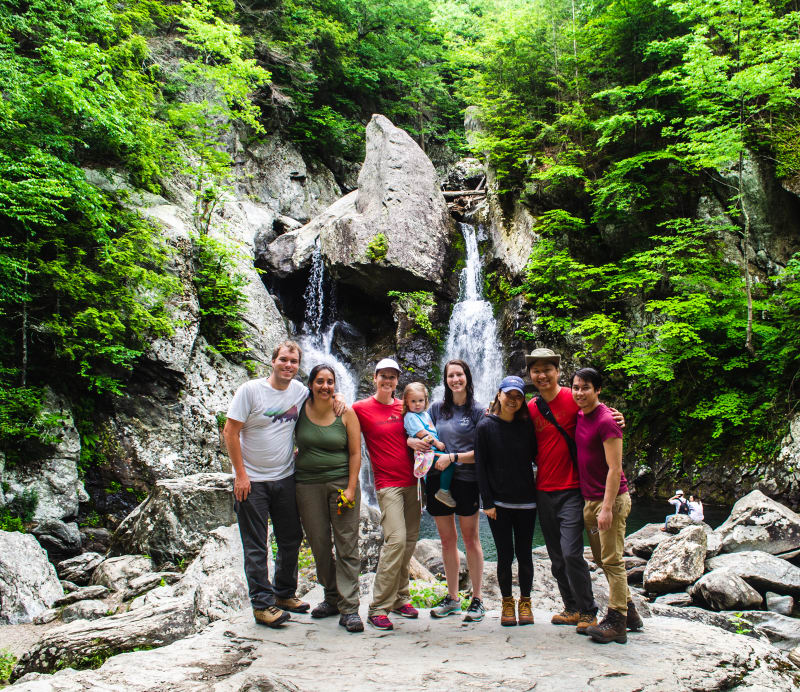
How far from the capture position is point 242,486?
374 cm

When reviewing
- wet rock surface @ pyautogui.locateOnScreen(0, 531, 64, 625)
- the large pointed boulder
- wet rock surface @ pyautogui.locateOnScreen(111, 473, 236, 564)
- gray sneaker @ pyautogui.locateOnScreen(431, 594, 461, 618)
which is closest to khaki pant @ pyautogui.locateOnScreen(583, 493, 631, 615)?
gray sneaker @ pyautogui.locateOnScreen(431, 594, 461, 618)

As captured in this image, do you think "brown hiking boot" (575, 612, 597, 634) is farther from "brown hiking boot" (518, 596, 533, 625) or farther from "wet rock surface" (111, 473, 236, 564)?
"wet rock surface" (111, 473, 236, 564)

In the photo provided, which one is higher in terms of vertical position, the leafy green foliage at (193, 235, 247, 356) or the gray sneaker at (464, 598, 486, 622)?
the leafy green foliage at (193, 235, 247, 356)

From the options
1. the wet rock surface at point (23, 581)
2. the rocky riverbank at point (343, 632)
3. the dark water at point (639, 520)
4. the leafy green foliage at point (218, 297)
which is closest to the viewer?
the rocky riverbank at point (343, 632)

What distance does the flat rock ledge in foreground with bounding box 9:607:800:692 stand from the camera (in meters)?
2.71

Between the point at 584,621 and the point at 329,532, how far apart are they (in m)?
2.04

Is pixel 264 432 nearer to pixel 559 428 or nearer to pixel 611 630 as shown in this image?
pixel 559 428

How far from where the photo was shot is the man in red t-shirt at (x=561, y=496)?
3547 millimetres

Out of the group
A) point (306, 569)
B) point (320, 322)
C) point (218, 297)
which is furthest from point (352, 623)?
point (320, 322)

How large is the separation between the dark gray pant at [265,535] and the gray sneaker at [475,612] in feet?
4.77

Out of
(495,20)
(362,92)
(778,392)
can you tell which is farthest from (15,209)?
(362,92)

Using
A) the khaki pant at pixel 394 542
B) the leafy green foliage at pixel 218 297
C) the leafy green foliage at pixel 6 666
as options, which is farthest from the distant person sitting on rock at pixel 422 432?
the leafy green foliage at pixel 218 297

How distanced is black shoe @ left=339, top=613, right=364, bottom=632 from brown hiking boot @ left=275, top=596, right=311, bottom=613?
477 mm

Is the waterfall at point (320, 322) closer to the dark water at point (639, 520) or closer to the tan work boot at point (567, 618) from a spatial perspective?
the dark water at point (639, 520)
